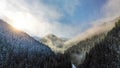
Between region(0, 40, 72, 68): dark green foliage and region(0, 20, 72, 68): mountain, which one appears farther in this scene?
region(0, 20, 72, 68): mountain

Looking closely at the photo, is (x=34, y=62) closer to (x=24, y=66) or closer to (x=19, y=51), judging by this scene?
(x=24, y=66)

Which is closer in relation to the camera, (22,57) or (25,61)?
(25,61)

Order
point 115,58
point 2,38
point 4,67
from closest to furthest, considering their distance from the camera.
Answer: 1. point 4,67
2. point 115,58
3. point 2,38

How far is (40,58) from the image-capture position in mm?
178875

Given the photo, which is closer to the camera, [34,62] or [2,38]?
[34,62]

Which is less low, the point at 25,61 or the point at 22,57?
the point at 22,57

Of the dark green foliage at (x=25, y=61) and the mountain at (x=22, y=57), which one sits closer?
the dark green foliage at (x=25, y=61)

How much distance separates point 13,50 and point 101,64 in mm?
68163

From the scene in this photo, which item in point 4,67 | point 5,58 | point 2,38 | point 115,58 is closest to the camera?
point 4,67

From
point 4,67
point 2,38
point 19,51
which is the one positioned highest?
point 2,38

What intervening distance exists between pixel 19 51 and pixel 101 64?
63.9 metres

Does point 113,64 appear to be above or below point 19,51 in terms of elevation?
below

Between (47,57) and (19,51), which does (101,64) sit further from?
(19,51)

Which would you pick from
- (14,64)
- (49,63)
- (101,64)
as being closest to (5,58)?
(14,64)
